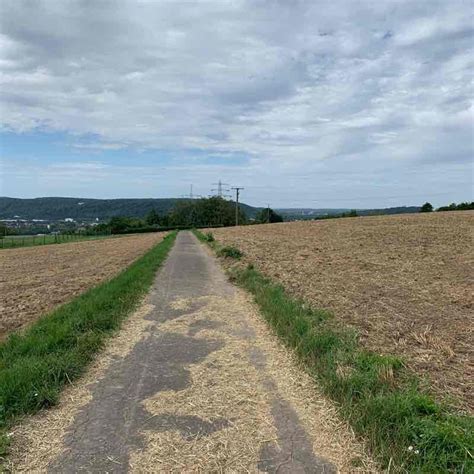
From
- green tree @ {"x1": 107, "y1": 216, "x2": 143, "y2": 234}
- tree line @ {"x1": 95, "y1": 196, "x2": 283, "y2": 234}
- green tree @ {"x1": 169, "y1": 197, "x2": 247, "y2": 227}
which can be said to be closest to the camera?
green tree @ {"x1": 107, "y1": 216, "x2": 143, "y2": 234}

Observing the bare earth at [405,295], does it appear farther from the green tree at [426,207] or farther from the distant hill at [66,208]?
the distant hill at [66,208]

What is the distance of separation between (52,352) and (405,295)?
762cm

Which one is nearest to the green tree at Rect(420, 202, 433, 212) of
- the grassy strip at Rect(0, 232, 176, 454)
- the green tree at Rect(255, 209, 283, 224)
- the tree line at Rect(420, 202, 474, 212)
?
the tree line at Rect(420, 202, 474, 212)

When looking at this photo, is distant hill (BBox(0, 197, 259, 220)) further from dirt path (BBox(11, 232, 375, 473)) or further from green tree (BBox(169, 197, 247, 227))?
dirt path (BBox(11, 232, 375, 473))

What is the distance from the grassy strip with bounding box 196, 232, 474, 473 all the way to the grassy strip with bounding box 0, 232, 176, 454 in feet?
9.80

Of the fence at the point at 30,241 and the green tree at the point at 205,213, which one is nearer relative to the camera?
the fence at the point at 30,241

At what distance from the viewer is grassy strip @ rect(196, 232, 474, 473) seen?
3320 mm

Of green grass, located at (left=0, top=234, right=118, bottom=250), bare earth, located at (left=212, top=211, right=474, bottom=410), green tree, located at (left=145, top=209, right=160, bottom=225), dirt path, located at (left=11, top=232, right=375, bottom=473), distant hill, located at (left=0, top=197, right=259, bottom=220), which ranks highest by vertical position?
distant hill, located at (left=0, top=197, right=259, bottom=220)

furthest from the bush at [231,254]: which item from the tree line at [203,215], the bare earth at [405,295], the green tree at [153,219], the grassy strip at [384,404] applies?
the green tree at [153,219]

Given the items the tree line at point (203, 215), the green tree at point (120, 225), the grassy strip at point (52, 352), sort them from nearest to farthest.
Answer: the grassy strip at point (52, 352) → the green tree at point (120, 225) → the tree line at point (203, 215)

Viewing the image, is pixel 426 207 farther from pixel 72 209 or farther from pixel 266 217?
pixel 72 209

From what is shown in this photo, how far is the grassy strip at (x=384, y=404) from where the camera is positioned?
10.9ft

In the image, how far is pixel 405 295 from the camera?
9805 millimetres

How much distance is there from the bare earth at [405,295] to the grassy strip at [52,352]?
4.09m
